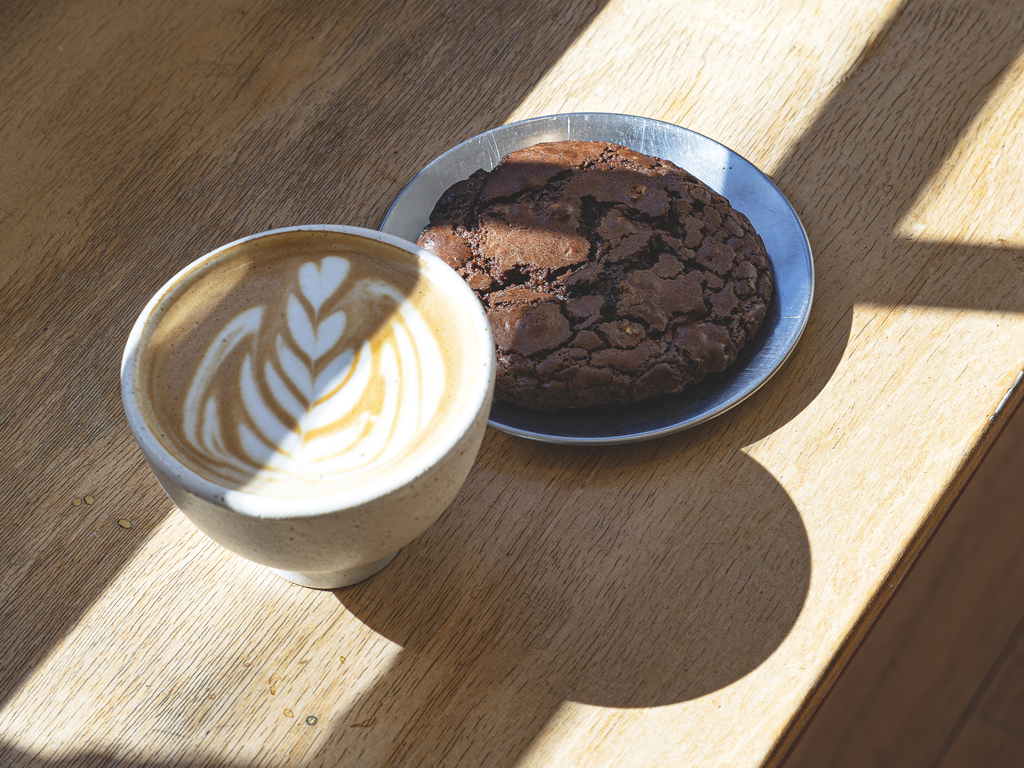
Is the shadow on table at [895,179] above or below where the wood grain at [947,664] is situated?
above

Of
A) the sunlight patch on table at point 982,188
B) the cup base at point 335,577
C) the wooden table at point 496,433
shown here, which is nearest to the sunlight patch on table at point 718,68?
the wooden table at point 496,433


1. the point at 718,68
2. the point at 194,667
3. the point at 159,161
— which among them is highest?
the point at 718,68

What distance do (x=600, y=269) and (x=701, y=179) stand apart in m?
0.22

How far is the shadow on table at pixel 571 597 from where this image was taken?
70cm

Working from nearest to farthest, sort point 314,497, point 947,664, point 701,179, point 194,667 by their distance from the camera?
point 314,497 → point 194,667 → point 701,179 → point 947,664

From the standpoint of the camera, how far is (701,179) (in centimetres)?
98

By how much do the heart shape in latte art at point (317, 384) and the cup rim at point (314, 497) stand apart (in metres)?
0.03

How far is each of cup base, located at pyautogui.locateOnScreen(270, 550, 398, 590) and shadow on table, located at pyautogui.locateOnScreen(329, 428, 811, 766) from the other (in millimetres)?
10

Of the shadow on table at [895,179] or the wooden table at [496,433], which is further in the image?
the shadow on table at [895,179]

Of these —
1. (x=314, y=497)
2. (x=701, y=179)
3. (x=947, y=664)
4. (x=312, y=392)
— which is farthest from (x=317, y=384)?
(x=947, y=664)

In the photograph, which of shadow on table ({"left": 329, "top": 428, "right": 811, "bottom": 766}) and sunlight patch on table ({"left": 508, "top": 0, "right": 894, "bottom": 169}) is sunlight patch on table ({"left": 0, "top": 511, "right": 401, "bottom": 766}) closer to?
shadow on table ({"left": 329, "top": 428, "right": 811, "bottom": 766})

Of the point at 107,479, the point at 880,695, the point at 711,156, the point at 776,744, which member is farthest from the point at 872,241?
the point at 880,695

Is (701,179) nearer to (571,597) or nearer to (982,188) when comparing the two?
(982,188)

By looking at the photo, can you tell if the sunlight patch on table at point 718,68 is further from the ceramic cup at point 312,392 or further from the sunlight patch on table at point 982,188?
the ceramic cup at point 312,392
